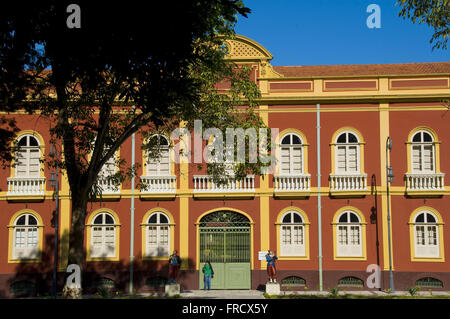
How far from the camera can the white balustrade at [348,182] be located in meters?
23.4

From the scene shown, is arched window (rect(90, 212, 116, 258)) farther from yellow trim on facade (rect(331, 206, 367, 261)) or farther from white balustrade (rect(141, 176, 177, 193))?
yellow trim on facade (rect(331, 206, 367, 261))

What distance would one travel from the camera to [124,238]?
23688 millimetres

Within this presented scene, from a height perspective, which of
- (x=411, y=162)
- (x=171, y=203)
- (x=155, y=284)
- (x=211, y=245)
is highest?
(x=411, y=162)

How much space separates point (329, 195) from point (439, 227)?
4549mm

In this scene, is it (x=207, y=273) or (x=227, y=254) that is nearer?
(x=207, y=273)

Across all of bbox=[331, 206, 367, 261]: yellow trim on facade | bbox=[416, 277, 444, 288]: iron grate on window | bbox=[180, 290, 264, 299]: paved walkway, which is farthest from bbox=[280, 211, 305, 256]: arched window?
bbox=[416, 277, 444, 288]: iron grate on window

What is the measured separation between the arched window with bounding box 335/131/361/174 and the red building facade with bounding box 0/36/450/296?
45 millimetres

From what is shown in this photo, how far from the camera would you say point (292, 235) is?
2353cm

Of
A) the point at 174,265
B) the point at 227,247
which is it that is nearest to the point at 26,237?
the point at 174,265

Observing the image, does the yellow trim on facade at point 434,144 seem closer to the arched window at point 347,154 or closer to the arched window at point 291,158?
the arched window at point 347,154

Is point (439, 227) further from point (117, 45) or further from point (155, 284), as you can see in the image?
point (117, 45)

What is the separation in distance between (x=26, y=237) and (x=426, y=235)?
1640 centimetres

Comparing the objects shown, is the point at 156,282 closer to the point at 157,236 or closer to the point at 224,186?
the point at 157,236
